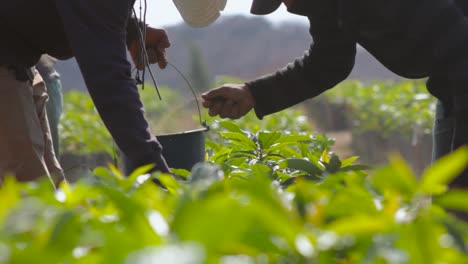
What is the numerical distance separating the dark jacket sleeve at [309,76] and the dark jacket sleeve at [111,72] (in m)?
0.74

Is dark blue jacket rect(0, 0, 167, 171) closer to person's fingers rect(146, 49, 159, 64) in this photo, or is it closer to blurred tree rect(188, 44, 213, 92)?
person's fingers rect(146, 49, 159, 64)

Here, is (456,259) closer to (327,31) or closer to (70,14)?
(70,14)

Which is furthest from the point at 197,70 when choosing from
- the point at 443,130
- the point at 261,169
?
the point at 261,169

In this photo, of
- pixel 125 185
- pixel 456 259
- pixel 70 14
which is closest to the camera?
pixel 456 259

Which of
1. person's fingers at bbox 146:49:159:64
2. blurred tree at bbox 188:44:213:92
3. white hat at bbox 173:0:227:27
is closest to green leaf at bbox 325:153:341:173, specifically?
white hat at bbox 173:0:227:27

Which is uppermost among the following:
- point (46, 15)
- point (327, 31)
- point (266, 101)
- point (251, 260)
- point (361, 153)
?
point (251, 260)

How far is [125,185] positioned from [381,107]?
855 cm

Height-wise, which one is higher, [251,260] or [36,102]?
[251,260]

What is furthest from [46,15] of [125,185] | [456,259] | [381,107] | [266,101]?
[381,107]

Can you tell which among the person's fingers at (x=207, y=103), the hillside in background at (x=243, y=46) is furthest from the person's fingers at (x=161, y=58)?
the hillside in background at (x=243, y=46)

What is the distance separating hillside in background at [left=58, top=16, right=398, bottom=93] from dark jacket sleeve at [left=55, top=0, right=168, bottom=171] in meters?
64.1

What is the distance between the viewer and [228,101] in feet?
8.63

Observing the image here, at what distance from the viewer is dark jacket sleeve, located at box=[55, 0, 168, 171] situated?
2.03m

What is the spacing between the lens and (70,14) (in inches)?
83.5
